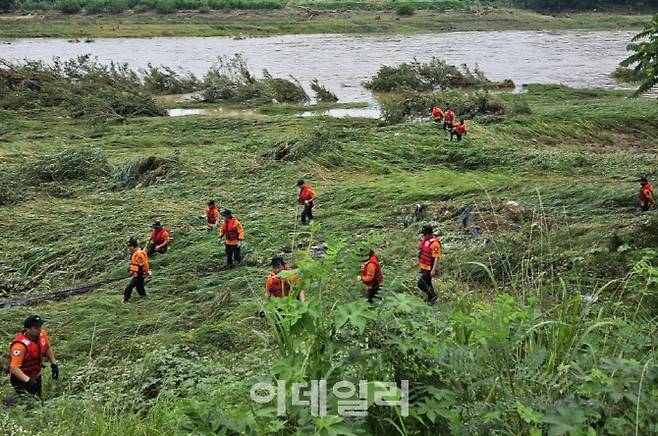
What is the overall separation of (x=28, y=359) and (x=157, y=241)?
488 centimetres

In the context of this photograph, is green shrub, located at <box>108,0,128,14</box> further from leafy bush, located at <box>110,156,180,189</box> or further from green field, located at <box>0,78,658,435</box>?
leafy bush, located at <box>110,156,180,189</box>

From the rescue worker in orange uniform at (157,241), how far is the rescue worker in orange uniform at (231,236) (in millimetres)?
1234

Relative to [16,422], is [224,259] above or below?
below

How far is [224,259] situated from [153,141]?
1116 cm

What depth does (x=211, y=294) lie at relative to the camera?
983 cm

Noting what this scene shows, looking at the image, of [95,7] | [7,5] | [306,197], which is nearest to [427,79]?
[306,197]

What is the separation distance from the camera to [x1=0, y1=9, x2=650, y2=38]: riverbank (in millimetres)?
56000

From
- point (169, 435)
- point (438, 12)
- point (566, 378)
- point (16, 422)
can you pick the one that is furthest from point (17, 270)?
point (438, 12)

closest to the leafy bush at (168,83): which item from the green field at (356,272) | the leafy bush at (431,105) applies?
the green field at (356,272)

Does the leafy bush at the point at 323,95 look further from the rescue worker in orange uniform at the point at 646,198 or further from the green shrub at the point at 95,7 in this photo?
the green shrub at the point at 95,7

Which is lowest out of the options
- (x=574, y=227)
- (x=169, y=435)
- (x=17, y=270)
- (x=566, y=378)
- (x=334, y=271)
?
(x=17, y=270)

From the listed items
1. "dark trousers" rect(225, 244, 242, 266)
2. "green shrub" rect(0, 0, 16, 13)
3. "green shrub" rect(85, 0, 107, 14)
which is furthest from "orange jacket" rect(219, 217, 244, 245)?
"green shrub" rect(0, 0, 16, 13)

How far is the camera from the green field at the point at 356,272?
2748 millimetres

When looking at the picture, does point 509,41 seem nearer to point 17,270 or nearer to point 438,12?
point 438,12
